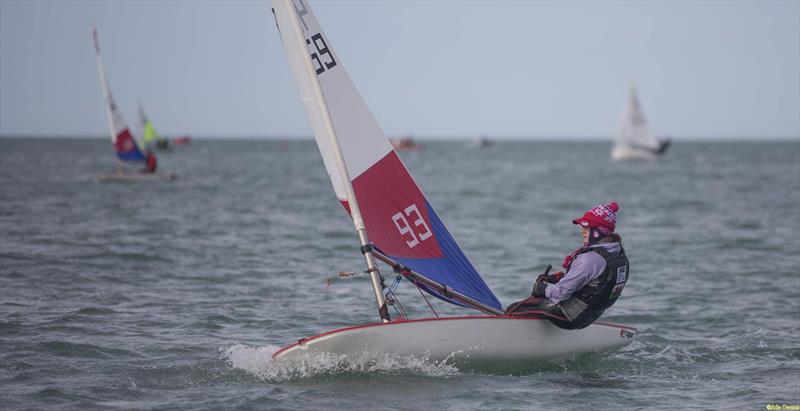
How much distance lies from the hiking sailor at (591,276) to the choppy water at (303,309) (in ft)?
2.17

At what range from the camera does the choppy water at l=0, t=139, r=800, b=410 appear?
26.2ft

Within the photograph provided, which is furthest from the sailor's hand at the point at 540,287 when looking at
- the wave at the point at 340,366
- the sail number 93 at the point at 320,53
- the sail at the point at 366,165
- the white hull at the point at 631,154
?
the white hull at the point at 631,154

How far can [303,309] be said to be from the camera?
11.9m

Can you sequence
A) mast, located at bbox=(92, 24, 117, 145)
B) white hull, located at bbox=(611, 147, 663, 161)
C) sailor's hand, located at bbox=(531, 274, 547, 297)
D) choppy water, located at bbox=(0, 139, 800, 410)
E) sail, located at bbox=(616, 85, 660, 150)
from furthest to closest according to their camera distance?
white hull, located at bbox=(611, 147, 663, 161)
sail, located at bbox=(616, 85, 660, 150)
mast, located at bbox=(92, 24, 117, 145)
sailor's hand, located at bbox=(531, 274, 547, 297)
choppy water, located at bbox=(0, 139, 800, 410)

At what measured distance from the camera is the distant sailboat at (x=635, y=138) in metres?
75.1

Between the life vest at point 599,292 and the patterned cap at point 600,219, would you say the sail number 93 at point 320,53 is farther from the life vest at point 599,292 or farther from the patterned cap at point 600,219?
the life vest at point 599,292

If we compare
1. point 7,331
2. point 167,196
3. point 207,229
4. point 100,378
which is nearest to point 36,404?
point 100,378

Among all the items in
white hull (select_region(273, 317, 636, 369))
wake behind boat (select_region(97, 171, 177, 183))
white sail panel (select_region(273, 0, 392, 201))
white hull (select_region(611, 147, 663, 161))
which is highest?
white sail panel (select_region(273, 0, 392, 201))

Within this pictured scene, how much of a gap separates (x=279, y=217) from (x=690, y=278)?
509 inches

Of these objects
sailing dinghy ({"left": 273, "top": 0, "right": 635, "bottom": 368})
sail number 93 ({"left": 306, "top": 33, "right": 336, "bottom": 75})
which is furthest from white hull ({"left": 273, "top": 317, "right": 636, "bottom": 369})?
sail number 93 ({"left": 306, "top": 33, "right": 336, "bottom": 75})

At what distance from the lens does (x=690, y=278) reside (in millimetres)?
15430

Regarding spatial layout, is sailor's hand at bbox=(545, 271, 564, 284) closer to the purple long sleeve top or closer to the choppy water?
the purple long sleeve top

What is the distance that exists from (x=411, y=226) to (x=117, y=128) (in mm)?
28620

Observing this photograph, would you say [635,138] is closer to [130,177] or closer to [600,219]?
[130,177]
